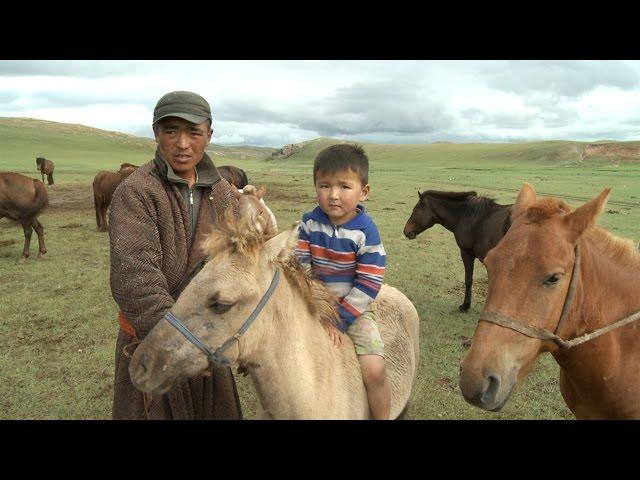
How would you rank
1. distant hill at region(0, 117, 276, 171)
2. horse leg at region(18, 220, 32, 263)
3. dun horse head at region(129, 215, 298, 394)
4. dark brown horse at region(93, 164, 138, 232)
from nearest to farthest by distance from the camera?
dun horse head at region(129, 215, 298, 394) < horse leg at region(18, 220, 32, 263) < dark brown horse at region(93, 164, 138, 232) < distant hill at region(0, 117, 276, 171)

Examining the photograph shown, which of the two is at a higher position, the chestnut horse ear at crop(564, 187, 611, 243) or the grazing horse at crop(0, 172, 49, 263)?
the chestnut horse ear at crop(564, 187, 611, 243)

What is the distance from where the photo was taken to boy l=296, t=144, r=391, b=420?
2.81m

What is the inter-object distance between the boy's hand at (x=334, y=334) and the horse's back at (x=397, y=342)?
2.69 ft

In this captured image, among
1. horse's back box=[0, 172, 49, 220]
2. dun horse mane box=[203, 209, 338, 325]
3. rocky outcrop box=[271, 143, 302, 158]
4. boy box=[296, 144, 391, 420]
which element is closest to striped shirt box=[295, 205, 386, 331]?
boy box=[296, 144, 391, 420]

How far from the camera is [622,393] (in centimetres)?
265

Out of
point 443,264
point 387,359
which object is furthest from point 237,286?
point 443,264

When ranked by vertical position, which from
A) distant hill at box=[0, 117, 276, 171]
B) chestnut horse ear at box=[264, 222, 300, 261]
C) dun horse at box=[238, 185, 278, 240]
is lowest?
chestnut horse ear at box=[264, 222, 300, 261]

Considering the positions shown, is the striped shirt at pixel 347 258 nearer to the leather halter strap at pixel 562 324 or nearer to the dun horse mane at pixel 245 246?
the dun horse mane at pixel 245 246

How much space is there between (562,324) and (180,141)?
258 centimetres

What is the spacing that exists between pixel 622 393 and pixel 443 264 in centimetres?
840

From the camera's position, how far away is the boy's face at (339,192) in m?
2.81

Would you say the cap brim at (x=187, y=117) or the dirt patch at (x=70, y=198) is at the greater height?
the cap brim at (x=187, y=117)

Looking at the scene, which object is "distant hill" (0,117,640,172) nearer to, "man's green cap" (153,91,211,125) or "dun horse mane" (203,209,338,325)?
"man's green cap" (153,91,211,125)

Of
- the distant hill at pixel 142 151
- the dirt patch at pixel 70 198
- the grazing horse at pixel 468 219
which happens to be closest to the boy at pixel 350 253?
the grazing horse at pixel 468 219
